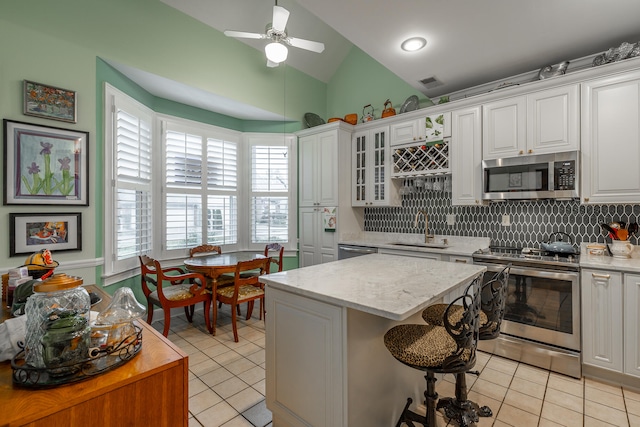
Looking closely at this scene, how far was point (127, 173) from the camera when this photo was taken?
10.8 ft

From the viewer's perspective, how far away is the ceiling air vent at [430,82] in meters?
3.56

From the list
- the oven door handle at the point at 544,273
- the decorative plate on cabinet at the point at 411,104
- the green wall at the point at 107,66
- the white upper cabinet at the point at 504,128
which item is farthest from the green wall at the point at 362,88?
the oven door handle at the point at 544,273

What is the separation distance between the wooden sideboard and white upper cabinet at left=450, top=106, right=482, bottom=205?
10.7ft

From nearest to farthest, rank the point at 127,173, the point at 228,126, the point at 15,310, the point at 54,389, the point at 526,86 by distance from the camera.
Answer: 1. the point at 54,389
2. the point at 15,310
3. the point at 526,86
4. the point at 127,173
5. the point at 228,126

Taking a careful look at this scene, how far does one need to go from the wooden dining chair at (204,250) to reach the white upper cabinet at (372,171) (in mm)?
2035

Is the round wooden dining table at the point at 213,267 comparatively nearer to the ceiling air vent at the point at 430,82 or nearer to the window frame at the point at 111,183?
the window frame at the point at 111,183

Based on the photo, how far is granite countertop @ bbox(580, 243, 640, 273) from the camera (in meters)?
2.32

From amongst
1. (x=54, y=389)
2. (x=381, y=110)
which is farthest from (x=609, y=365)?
(x=381, y=110)

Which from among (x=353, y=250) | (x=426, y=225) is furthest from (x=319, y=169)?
(x=426, y=225)

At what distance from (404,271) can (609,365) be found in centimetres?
185

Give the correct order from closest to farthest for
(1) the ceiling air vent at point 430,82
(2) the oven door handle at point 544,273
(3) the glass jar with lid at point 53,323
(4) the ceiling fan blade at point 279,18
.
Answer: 1. (3) the glass jar with lid at point 53,323
2. (2) the oven door handle at point 544,273
3. (4) the ceiling fan blade at point 279,18
4. (1) the ceiling air vent at point 430,82

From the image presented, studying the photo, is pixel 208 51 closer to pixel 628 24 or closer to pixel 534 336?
pixel 628 24

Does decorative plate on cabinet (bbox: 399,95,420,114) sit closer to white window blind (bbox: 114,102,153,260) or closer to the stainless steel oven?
the stainless steel oven

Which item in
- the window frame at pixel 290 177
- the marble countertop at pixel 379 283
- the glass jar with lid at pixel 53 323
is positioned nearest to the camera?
the glass jar with lid at pixel 53 323
